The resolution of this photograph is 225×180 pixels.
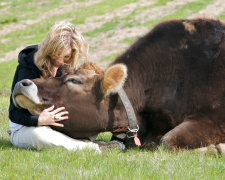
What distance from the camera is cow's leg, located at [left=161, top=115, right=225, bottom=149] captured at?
5.46 metres

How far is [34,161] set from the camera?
4535 millimetres

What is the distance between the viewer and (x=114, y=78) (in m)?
5.49

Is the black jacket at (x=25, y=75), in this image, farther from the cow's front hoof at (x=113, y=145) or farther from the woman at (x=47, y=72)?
the cow's front hoof at (x=113, y=145)

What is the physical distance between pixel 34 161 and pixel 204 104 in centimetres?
248

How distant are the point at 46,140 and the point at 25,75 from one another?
102 centimetres

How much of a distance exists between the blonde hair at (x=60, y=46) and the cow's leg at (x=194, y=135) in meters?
1.63

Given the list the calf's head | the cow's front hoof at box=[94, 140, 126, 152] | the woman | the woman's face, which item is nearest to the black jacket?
the woman

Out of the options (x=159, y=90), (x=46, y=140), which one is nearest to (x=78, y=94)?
(x=46, y=140)

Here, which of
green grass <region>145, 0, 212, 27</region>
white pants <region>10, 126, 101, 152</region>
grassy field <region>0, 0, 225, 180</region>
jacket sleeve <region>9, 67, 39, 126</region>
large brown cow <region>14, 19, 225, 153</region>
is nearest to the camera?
grassy field <region>0, 0, 225, 180</region>

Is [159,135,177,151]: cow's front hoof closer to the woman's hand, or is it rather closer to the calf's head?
the calf's head

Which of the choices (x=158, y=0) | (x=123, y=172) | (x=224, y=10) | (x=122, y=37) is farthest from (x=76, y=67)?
(x=158, y=0)

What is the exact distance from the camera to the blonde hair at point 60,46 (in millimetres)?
5562

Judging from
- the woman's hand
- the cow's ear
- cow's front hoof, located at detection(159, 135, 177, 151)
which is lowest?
cow's front hoof, located at detection(159, 135, 177, 151)

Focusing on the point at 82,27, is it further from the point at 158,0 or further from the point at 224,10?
the point at 224,10
